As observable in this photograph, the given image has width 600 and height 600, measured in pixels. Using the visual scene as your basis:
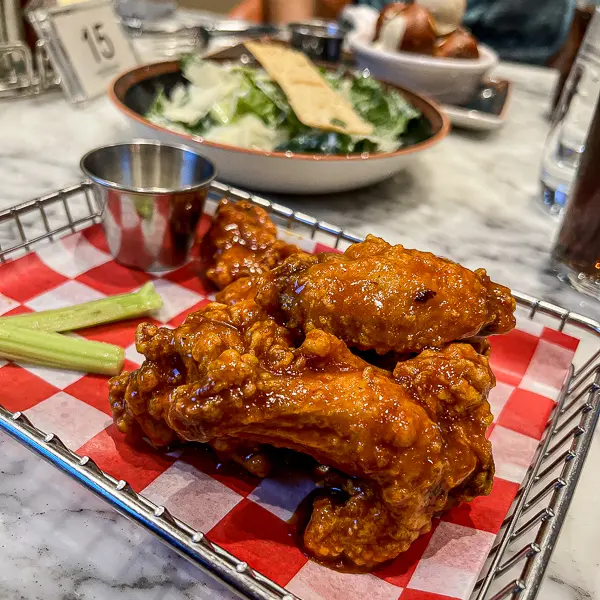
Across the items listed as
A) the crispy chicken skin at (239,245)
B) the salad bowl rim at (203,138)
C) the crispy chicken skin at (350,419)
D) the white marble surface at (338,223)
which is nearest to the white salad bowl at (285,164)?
the salad bowl rim at (203,138)

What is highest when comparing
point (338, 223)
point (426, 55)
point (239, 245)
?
point (426, 55)

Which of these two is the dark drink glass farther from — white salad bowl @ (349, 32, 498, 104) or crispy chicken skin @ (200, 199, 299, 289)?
white salad bowl @ (349, 32, 498, 104)

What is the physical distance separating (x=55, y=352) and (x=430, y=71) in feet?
11.0

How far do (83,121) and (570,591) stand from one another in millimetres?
3707

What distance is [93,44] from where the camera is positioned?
3875 millimetres

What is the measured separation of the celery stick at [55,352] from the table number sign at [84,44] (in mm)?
2581

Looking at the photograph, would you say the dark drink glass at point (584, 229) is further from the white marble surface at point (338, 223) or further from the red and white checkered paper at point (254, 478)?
the red and white checkered paper at point (254, 478)

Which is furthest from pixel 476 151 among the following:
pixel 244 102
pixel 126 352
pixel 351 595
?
pixel 351 595

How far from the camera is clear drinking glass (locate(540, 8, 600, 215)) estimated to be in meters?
2.87

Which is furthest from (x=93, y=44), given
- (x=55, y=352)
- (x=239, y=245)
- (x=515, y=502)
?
(x=515, y=502)

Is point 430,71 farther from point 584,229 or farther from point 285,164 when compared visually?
point 584,229

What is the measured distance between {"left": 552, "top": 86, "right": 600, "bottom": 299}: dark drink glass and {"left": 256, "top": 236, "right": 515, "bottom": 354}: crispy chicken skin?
1102 millimetres

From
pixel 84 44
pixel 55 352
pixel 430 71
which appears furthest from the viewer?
pixel 430 71

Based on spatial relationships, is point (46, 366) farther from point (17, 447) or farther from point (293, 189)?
point (293, 189)
